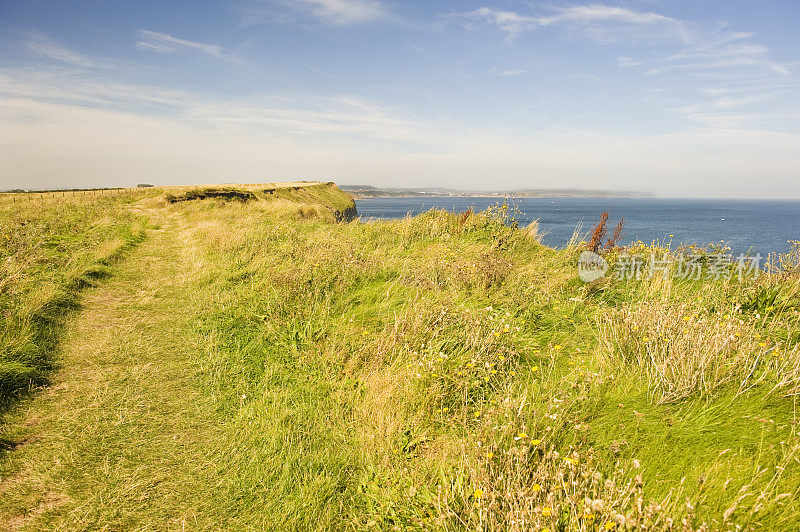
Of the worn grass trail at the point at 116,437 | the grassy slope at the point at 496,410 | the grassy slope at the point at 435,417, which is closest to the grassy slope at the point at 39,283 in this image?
the worn grass trail at the point at 116,437

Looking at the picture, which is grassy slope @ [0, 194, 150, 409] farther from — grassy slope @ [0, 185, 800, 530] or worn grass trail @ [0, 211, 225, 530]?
grassy slope @ [0, 185, 800, 530]

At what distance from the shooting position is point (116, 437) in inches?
142

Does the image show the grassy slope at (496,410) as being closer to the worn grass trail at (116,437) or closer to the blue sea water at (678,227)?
the worn grass trail at (116,437)

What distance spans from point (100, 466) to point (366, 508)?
2403mm

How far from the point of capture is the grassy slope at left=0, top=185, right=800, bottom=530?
8.36 ft

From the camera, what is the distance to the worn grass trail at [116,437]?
284cm
